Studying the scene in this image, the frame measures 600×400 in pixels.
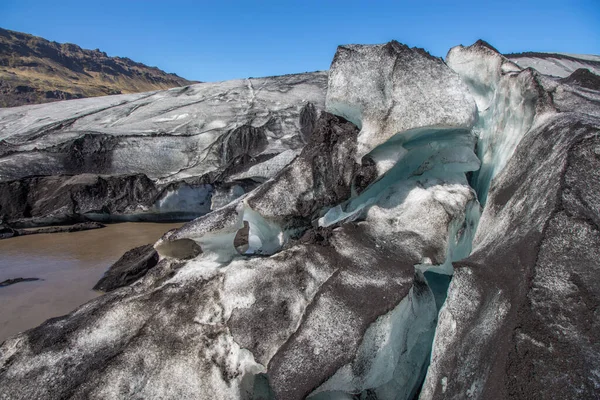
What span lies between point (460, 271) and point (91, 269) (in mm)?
4356

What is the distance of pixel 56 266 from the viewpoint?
4.93 metres

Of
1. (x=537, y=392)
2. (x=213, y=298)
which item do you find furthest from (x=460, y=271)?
(x=213, y=298)

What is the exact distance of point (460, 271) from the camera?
176 cm

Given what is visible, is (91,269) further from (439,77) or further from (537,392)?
(537,392)

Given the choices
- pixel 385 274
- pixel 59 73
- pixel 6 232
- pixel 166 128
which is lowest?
pixel 6 232

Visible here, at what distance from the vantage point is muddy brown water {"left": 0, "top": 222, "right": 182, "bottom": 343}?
3649 millimetres

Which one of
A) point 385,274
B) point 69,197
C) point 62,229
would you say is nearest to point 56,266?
point 62,229

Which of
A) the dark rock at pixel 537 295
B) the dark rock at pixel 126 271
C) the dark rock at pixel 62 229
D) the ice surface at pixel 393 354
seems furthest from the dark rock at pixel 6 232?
the dark rock at pixel 537 295

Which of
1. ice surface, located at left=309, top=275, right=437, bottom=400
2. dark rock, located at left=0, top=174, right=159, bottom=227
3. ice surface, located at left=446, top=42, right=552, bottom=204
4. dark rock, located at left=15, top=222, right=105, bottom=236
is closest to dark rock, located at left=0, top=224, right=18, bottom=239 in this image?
dark rock, located at left=15, top=222, right=105, bottom=236

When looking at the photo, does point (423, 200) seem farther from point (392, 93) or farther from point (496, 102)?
point (496, 102)

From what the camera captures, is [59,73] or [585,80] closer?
[585,80]

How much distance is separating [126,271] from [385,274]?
3.02m

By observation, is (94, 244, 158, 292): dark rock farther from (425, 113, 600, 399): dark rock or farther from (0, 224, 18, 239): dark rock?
(425, 113, 600, 399): dark rock

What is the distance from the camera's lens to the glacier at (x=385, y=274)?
146cm
